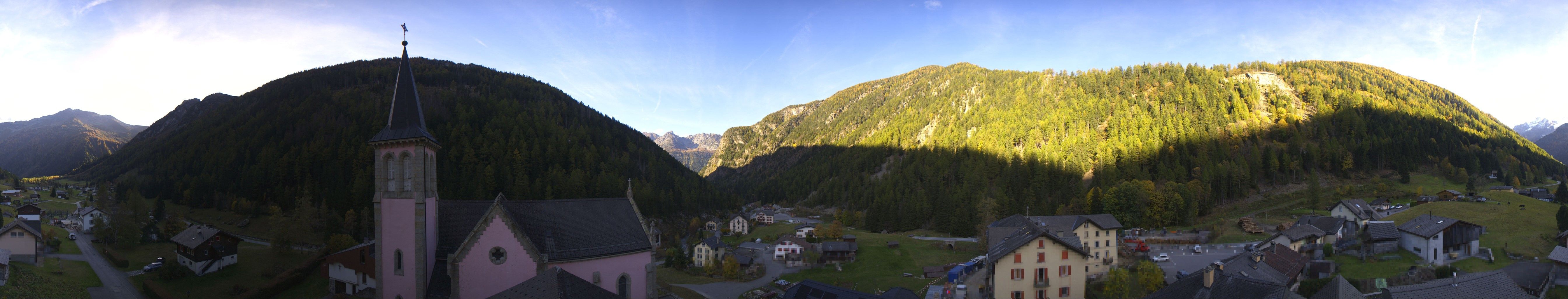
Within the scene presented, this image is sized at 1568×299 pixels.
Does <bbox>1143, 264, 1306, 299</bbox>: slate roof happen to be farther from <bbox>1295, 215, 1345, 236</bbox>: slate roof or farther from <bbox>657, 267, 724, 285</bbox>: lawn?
<bbox>1295, 215, 1345, 236</bbox>: slate roof

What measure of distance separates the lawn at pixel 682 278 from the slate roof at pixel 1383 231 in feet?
188


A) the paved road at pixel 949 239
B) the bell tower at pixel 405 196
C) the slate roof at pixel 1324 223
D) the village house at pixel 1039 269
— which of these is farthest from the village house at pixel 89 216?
the slate roof at pixel 1324 223

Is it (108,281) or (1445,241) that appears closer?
(108,281)

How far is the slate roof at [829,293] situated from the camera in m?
29.1

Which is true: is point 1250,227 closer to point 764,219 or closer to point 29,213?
point 764,219

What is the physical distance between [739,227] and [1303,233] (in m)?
76.0

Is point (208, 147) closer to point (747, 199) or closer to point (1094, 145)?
point (747, 199)

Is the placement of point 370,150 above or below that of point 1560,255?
above

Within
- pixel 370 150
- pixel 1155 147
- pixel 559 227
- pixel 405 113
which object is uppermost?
pixel 405 113

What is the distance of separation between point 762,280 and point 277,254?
4661 centimetres

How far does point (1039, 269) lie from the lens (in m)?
39.5

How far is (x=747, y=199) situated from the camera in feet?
617

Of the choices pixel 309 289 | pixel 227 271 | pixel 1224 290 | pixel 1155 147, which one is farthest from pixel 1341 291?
pixel 1155 147

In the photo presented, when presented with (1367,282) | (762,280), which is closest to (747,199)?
(762,280)
